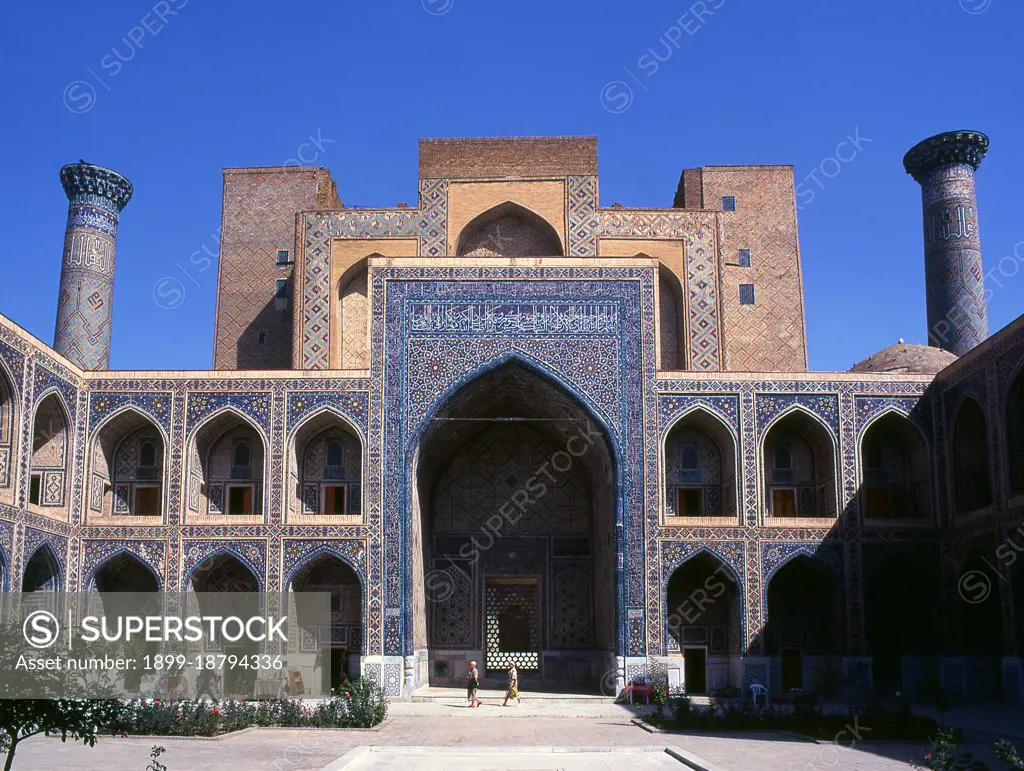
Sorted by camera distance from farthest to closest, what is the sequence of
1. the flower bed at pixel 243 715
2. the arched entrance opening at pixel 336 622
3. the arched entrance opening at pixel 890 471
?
the arched entrance opening at pixel 890 471 < the arched entrance opening at pixel 336 622 < the flower bed at pixel 243 715

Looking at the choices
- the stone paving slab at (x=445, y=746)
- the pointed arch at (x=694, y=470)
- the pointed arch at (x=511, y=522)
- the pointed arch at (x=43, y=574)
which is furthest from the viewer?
the pointed arch at (x=511, y=522)

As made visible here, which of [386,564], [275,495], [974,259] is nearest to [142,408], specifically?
[275,495]

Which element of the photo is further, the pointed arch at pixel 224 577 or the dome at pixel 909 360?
the dome at pixel 909 360

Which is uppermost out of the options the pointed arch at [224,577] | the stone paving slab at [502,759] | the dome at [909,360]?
the dome at [909,360]

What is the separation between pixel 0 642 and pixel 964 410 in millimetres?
17407

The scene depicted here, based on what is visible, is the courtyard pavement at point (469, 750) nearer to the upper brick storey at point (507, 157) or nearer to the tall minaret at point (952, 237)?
the upper brick storey at point (507, 157)

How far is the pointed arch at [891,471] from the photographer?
74.0 feet

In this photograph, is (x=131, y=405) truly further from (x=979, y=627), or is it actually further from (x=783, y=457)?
(x=979, y=627)

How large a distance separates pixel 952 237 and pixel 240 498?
16.8 meters

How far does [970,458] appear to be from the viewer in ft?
70.3

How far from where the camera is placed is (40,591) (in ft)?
67.5

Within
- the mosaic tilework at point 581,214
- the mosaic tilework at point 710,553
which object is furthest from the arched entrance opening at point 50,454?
the mosaic tilework at point 581,214

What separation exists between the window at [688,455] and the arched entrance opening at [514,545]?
159 centimetres

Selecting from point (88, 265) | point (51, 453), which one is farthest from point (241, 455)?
point (88, 265)
